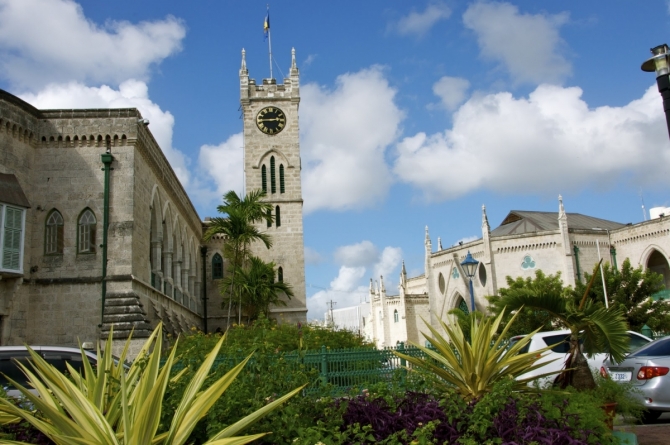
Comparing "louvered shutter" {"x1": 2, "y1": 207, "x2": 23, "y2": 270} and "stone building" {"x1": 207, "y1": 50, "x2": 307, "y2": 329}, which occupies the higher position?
A: "stone building" {"x1": 207, "y1": 50, "x2": 307, "y2": 329}

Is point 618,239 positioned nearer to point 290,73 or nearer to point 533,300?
point 290,73

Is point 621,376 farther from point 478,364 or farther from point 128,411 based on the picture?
point 128,411

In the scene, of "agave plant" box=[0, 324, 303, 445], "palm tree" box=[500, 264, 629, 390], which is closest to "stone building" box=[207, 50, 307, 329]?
"palm tree" box=[500, 264, 629, 390]

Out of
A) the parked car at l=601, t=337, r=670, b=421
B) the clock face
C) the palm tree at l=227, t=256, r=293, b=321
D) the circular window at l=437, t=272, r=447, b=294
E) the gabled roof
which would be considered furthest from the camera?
the circular window at l=437, t=272, r=447, b=294

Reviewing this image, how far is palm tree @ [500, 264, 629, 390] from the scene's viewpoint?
707 cm

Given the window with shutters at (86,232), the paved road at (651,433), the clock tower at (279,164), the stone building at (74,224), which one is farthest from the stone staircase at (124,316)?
the clock tower at (279,164)

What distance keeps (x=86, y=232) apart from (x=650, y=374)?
15.7 m

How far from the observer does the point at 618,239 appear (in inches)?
1725

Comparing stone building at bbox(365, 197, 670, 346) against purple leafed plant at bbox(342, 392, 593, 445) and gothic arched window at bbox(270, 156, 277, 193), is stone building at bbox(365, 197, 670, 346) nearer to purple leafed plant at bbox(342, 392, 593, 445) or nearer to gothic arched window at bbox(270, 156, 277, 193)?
gothic arched window at bbox(270, 156, 277, 193)

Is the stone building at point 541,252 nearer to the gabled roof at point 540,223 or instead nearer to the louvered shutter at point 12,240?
the gabled roof at point 540,223

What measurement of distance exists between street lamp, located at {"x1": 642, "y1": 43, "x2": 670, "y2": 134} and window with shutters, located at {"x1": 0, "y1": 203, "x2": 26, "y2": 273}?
1557 centimetres

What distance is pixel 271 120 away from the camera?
41062 millimetres

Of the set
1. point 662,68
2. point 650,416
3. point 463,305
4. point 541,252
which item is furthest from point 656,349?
point 463,305

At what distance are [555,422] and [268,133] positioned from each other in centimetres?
3719
